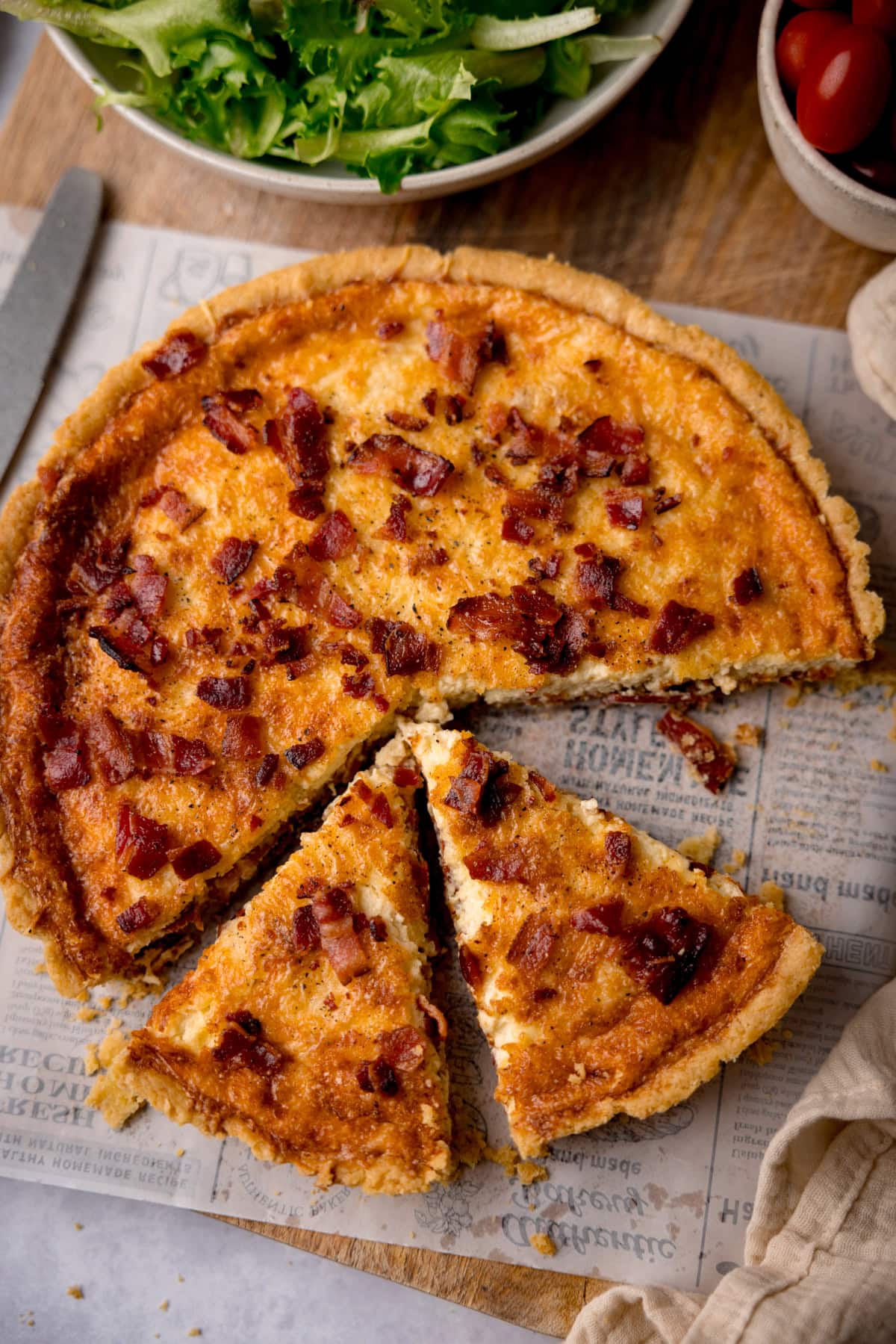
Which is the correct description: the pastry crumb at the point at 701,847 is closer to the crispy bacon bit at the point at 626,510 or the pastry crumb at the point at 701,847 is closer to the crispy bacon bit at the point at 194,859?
the crispy bacon bit at the point at 626,510

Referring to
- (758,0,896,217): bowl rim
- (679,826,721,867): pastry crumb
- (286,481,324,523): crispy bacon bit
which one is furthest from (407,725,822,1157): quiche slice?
(758,0,896,217): bowl rim

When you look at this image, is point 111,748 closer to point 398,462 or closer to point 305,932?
point 305,932

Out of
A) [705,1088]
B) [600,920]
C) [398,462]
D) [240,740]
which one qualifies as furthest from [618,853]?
[398,462]

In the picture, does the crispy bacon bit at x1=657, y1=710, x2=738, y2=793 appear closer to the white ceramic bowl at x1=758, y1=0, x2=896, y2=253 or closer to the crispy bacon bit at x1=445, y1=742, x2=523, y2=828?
the crispy bacon bit at x1=445, y1=742, x2=523, y2=828

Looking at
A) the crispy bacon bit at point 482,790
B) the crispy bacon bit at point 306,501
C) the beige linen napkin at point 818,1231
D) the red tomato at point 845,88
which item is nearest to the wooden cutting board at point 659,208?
the red tomato at point 845,88

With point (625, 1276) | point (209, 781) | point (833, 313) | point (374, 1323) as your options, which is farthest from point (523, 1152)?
point (833, 313)
